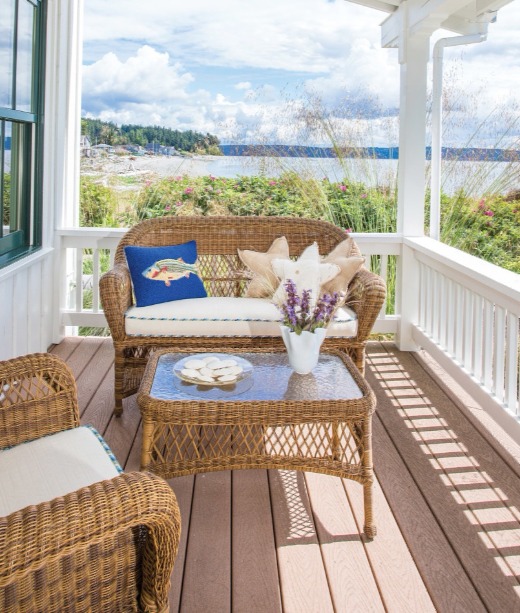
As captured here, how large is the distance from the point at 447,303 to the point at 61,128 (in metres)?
2.78

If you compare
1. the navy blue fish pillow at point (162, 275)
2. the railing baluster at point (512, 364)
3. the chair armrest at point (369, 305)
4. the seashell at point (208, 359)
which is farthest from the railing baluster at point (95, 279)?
the railing baluster at point (512, 364)

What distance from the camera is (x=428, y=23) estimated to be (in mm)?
4141

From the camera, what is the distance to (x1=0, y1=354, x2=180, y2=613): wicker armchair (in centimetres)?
111

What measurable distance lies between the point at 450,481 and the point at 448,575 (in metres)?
0.68

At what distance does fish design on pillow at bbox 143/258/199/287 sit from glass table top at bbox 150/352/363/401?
0.95m

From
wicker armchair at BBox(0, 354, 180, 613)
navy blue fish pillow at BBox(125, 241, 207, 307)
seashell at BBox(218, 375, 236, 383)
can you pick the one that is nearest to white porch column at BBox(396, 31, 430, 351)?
navy blue fish pillow at BBox(125, 241, 207, 307)

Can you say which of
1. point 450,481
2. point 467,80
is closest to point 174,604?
point 450,481

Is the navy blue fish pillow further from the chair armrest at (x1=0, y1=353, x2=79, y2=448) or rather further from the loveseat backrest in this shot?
the chair armrest at (x1=0, y1=353, x2=79, y2=448)

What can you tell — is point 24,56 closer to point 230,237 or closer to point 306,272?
point 230,237

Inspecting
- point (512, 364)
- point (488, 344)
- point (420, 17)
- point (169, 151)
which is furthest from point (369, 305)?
point (169, 151)

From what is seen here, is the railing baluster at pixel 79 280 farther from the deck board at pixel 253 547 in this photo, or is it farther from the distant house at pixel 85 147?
the deck board at pixel 253 547

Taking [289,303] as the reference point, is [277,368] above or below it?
below

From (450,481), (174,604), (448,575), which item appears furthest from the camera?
(450,481)

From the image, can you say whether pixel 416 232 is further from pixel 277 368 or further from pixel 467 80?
pixel 277 368
